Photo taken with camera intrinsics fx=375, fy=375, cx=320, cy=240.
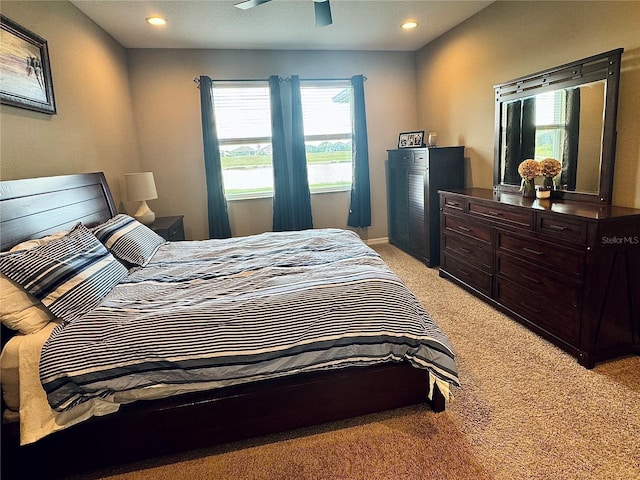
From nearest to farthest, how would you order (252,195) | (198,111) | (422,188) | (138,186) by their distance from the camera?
1. (138,186)
2. (422,188)
3. (198,111)
4. (252,195)

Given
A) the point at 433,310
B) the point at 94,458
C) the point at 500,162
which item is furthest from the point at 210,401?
the point at 500,162

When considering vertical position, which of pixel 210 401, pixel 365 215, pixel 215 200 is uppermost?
pixel 215 200

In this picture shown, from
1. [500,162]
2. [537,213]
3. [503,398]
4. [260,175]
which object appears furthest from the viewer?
[260,175]

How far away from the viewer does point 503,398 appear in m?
2.00

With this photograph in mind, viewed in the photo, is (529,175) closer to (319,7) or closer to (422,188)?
(422,188)

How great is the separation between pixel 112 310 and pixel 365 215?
376cm

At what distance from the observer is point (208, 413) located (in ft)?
5.45

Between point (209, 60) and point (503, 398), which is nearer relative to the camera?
point (503, 398)

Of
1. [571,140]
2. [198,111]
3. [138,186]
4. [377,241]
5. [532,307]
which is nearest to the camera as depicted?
[532,307]

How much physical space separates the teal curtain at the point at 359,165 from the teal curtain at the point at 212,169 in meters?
1.68

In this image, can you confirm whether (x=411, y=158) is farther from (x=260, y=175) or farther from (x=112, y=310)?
(x=112, y=310)

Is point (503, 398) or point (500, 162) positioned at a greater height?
point (500, 162)

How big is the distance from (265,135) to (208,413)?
3722 millimetres

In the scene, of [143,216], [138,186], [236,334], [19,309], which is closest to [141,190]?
[138,186]
